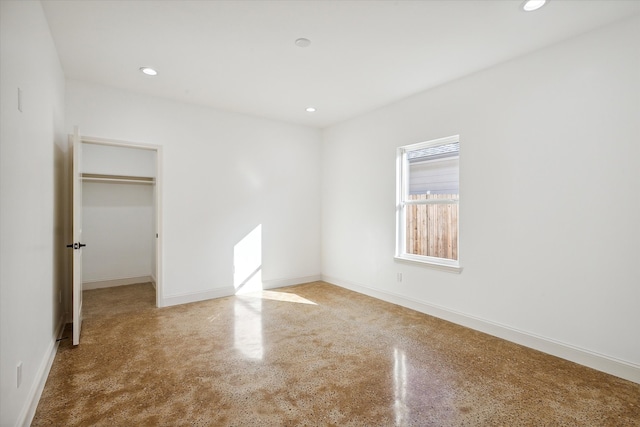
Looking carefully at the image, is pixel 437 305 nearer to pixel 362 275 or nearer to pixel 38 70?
pixel 362 275

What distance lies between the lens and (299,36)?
8.89ft

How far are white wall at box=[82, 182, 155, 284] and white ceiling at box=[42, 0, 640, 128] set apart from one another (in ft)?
7.09

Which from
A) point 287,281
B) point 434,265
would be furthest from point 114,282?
point 434,265

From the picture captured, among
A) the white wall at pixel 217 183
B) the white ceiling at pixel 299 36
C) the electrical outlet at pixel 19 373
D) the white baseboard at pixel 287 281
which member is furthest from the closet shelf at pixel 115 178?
the electrical outlet at pixel 19 373

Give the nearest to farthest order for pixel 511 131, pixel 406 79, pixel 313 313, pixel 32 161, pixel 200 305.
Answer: pixel 32 161, pixel 511 131, pixel 406 79, pixel 313 313, pixel 200 305

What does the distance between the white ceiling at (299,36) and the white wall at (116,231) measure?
2.16 m

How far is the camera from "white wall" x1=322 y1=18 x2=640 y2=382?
2.44 metres

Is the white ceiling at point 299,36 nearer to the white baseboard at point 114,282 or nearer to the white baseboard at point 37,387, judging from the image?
the white baseboard at point 37,387

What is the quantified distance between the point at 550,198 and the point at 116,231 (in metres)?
6.05

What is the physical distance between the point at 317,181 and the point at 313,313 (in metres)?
2.56

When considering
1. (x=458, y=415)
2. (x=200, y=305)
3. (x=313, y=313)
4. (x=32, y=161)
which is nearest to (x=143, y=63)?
(x=32, y=161)

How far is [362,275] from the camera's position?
16.0ft

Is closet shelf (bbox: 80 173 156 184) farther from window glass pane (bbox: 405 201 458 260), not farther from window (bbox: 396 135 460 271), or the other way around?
window glass pane (bbox: 405 201 458 260)

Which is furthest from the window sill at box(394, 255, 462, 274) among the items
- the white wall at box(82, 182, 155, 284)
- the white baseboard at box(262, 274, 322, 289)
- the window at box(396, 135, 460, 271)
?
the white wall at box(82, 182, 155, 284)
